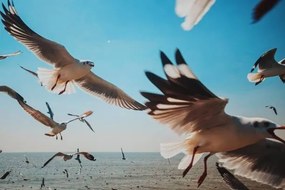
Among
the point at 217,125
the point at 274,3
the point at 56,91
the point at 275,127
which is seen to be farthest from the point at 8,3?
the point at 274,3

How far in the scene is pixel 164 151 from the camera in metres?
4.51

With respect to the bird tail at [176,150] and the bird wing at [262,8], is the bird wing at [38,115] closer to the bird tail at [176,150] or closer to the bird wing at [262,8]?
the bird tail at [176,150]

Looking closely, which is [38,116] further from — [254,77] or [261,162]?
[254,77]

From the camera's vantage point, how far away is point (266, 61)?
8.48 m

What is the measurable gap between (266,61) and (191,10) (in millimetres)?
7799

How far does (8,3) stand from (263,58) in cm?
632

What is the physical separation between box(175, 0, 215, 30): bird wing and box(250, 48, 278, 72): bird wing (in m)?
7.58

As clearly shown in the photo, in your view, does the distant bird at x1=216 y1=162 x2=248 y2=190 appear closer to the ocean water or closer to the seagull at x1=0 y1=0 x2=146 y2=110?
the seagull at x1=0 y1=0 x2=146 y2=110

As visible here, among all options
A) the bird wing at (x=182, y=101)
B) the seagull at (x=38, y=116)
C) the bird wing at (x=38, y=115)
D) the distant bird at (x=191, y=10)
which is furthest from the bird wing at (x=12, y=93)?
the distant bird at (x=191, y=10)

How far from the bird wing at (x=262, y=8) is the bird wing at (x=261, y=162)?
15.1 ft

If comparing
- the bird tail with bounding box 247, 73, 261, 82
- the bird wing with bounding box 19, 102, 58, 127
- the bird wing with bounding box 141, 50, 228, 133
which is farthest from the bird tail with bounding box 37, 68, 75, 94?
the bird wing with bounding box 141, 50, 228, 133

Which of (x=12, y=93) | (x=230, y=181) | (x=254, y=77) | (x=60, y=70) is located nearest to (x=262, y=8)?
(x=230, y=181)

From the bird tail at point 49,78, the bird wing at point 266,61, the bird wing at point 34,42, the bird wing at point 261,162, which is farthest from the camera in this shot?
the bird tail at point 49,78

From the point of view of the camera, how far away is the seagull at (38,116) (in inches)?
309
